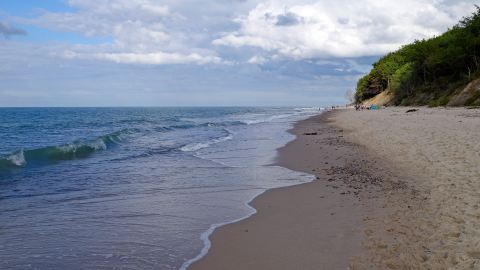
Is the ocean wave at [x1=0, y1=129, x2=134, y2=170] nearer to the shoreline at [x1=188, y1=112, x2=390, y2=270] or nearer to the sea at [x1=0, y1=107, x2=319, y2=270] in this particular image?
the sea at [x1=0, y1=107, x2=319, y2=270]

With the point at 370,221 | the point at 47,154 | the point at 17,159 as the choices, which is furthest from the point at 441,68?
the point at 370,221

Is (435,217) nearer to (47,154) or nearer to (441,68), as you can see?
(47,154)

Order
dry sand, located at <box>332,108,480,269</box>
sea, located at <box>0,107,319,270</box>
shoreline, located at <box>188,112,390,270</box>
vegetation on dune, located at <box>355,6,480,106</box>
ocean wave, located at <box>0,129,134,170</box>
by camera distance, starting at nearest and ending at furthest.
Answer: dry sand, located at <box>332,108,480,269</box>
shoreline, located at <box>188,112,390,270</box>
sea, located at <box>0,107,319,270</box>
ocean wave, located at <box>0,129,134,170</box>
vegetation on dune, located at <box>355,6,480,106</box>

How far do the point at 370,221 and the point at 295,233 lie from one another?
1.40 metres

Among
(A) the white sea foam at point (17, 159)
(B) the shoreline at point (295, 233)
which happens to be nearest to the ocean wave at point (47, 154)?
(A) the white sea foam at point (17, 159)

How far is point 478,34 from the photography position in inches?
1857

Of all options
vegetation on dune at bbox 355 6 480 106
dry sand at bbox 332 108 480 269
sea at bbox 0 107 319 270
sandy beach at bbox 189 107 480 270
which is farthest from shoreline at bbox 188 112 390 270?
vegetation on dune at bbox 355 6 480 106

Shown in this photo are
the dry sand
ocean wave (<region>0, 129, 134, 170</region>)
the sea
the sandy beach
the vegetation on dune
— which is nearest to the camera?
the dry sand

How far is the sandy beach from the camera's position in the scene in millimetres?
5352

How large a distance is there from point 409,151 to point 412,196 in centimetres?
631

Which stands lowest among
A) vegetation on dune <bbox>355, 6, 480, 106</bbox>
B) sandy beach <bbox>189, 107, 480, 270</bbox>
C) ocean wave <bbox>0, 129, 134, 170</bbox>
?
ocean wave <bbox>0, 129, 134, 170</bbox>

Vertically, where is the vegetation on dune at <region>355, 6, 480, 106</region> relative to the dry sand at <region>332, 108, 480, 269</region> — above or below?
above

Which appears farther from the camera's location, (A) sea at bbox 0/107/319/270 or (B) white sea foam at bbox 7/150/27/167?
(B) white sea foam at bbox 7/150/27/167

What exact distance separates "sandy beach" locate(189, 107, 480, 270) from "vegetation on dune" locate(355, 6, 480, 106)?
32312 mm
